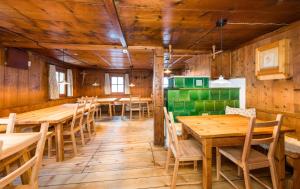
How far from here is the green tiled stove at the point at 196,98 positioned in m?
3.43

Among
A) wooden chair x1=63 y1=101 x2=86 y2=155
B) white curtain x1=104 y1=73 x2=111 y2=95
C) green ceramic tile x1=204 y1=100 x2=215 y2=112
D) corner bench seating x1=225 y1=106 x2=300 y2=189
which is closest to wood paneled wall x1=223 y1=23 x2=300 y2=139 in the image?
corner bench seating x1=225 y1=106 x2=300 y2=189

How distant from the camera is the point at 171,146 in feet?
7.13

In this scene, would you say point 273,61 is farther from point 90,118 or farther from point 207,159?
point 90,118

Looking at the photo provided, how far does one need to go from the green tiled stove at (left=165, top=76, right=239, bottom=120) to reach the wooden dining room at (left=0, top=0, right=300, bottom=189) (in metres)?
0.02

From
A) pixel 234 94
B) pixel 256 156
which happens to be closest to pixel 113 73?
pixel 234 94

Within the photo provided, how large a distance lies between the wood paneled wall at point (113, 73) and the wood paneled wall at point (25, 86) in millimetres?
2810

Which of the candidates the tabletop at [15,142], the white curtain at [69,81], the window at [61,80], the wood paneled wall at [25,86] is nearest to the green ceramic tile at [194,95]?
the tabletop at [15,142]

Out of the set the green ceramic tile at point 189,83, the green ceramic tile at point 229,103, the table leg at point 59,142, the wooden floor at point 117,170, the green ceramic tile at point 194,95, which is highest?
the green ceramic tile at point 189,83

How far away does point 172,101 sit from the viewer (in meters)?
3.42

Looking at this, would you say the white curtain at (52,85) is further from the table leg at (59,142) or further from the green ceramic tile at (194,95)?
the green ceramic tile at (194,95)

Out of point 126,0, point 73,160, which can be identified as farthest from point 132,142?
point 126,0

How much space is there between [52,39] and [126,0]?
2.08m

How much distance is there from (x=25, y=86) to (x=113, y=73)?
4.51 metres

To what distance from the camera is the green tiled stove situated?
343cm
